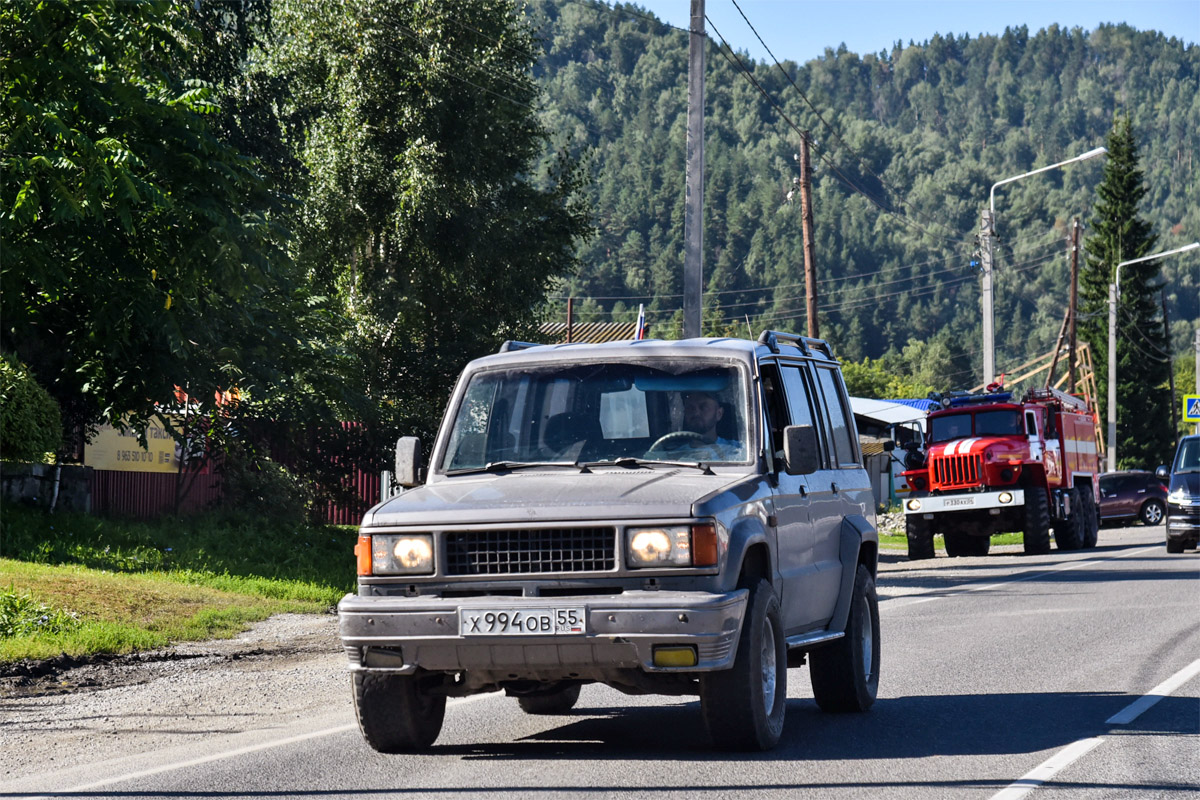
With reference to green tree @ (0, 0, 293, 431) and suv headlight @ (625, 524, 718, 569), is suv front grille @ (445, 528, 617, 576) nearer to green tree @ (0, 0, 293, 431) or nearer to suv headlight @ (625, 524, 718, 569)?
suv headlight @ (625, 524, 718, 569)

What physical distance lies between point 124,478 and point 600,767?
19.2m

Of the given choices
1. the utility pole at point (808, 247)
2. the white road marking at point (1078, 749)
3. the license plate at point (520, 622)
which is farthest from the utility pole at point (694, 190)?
the license plate at point (520, 622)

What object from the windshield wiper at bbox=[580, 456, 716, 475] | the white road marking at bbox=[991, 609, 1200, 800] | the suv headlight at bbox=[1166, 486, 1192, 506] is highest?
the windshield wiper at bbox=[580, 456, 716, 475]

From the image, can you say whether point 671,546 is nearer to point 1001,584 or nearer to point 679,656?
point 679,656

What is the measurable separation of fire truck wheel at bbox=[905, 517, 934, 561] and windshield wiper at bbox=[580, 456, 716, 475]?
23.4 meters

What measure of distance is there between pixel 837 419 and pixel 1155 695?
2750 mm

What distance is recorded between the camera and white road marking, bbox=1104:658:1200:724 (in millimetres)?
9141

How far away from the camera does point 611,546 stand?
7078 mm

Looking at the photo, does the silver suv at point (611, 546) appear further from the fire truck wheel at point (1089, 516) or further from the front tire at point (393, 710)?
the fire truck wheel at point (1089, 516)

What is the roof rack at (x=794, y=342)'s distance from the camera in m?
8.68

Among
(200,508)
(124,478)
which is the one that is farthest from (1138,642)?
(124,478)

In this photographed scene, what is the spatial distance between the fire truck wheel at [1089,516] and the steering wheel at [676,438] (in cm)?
2665

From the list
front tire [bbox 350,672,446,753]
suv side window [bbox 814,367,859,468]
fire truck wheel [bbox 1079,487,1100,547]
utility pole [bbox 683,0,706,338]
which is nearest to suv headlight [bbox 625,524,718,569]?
front tire [bbox 350,672,446,753]

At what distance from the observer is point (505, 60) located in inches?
1224
